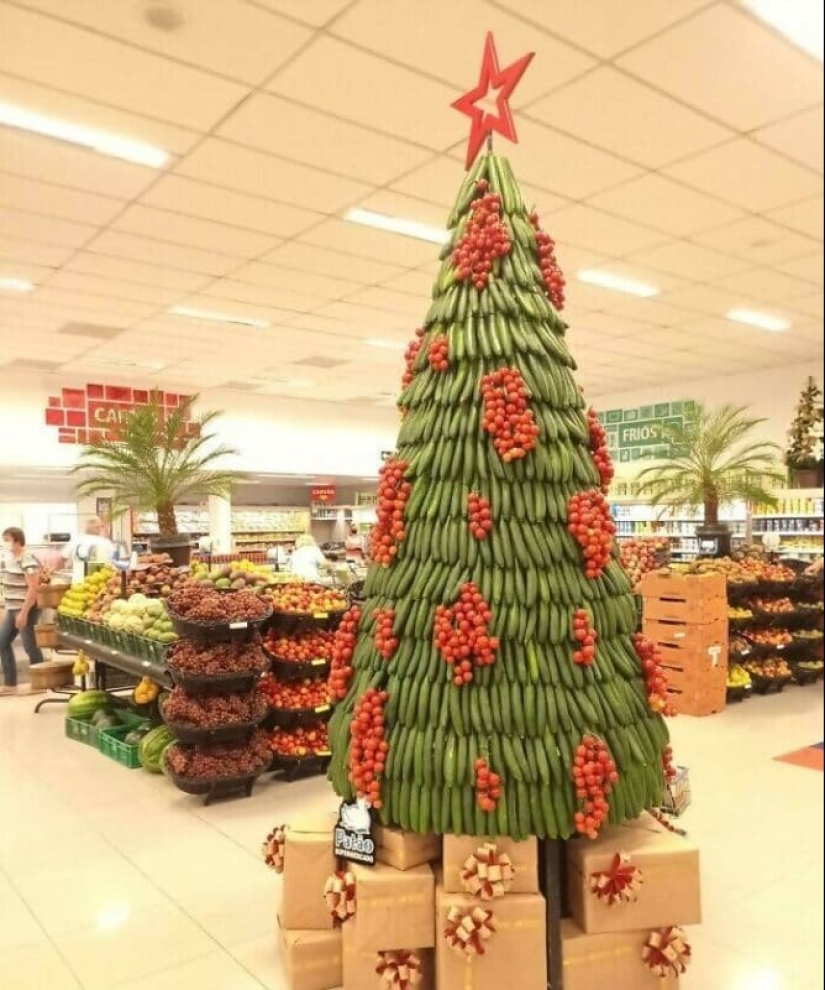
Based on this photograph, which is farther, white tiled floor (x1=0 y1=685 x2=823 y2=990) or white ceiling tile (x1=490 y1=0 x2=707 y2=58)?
white ceiling tile (x1=490 y1=0 x2=707 y2=58)

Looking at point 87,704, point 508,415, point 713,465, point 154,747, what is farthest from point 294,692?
point 713,465

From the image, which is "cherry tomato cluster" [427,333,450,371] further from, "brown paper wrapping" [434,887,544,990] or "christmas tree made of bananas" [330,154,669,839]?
"brown paper wrapping" [434,887,544,990]

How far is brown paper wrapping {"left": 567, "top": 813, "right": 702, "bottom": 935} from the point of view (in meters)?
1.91

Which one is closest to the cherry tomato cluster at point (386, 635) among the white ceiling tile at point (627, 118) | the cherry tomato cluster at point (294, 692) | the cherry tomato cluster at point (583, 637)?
the cherry tomato cluster at point (583, 637)

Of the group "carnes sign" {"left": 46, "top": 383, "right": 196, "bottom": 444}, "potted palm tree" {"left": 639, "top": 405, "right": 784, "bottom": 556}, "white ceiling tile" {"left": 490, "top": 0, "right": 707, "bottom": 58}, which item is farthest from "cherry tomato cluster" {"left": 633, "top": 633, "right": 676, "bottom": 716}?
"potted palm tree" {"left": 639, "top": 405, "right": 784, "bottom": 556}

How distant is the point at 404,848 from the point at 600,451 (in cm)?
106

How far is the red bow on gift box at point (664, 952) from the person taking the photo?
192 centimetres

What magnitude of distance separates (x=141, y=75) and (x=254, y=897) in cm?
303

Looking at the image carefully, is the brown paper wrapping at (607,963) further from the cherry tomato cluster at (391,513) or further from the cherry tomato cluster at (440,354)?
the cherry tomato cluster at (440,354)

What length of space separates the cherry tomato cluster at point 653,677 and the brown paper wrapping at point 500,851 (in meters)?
0.42

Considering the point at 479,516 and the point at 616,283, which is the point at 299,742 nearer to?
the point at 479,516

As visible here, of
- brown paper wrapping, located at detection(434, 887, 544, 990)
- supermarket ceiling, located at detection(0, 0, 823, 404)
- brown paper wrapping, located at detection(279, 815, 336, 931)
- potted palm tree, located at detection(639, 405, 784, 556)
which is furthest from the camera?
potted palm tree, located at detection(639, 405, 784, 556)

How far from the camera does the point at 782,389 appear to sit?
17.6 ft

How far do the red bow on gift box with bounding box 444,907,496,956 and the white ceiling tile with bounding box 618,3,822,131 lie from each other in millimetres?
2679
